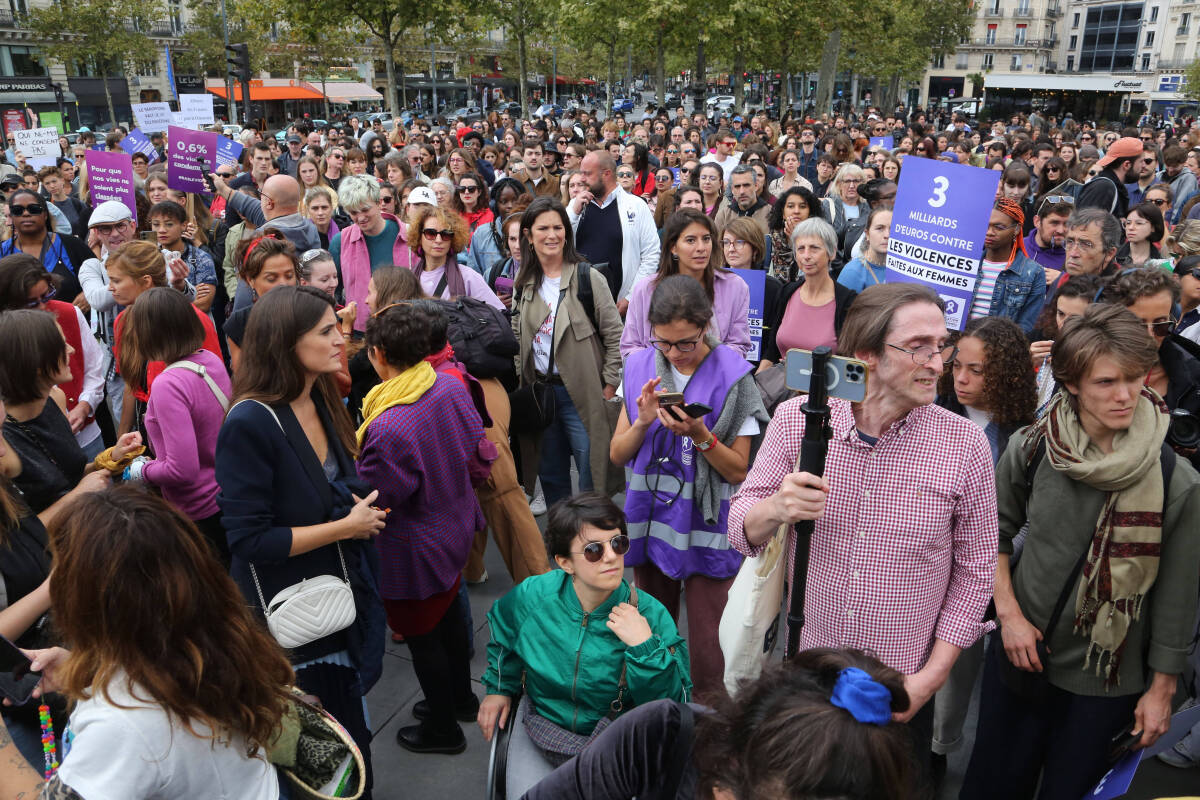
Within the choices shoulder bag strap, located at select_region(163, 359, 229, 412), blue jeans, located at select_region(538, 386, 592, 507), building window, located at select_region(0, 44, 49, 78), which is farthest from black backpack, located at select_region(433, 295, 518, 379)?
building window, located at select_region(0, 44, 49, 78)

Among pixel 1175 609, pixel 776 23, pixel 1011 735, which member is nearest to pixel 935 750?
pixel 1011 735

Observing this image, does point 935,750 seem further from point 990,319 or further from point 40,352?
point 40,352

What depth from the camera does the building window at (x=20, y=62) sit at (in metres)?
46.4

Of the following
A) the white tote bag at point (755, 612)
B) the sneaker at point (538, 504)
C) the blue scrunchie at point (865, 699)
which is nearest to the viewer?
the blue scrunchie at point (865, 699)

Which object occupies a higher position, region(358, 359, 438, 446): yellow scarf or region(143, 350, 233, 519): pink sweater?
region(358, 359, 438, 446): yellow scarf

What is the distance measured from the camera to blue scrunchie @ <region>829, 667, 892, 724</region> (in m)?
1.57

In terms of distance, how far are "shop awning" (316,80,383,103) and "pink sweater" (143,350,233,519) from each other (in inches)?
2491

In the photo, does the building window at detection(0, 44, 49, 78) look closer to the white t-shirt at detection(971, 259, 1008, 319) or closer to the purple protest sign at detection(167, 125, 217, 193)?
the purple protest sign at detection(167, 125, 217, 193)

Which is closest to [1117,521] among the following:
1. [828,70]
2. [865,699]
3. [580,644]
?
[865,699]

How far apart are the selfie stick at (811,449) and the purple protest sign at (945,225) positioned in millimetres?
2946

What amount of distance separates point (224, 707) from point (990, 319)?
3.16m

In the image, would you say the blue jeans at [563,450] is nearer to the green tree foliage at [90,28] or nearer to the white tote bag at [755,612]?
the white tote bag at [755,612]

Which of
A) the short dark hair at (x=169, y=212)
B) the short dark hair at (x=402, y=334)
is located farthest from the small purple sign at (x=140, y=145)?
the short dark hair at (x=402, y=334)

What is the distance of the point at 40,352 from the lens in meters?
3.26
